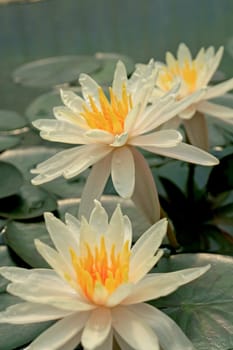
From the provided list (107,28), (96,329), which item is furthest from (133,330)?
(107,28)

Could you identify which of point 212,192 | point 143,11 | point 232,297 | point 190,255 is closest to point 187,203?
point 212,192

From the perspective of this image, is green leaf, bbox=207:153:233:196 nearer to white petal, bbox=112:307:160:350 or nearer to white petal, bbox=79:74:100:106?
white petal, bbox=79:74:100:106

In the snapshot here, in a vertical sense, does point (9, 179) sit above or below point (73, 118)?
below

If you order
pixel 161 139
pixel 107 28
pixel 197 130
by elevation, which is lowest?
pixel 107 28

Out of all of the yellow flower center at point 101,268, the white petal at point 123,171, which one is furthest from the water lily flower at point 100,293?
the white petal at point 123,171

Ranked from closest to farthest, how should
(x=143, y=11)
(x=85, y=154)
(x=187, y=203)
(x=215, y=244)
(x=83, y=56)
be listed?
(x=85, y=154) → (x=215, y=244) → (x=187, y=203) → (x=83, y=56) → (x=143, y=11)

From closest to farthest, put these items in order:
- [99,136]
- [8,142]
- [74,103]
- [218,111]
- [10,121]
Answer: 1. [99,136]
2. [74,103]
3. [218,111]
4. [8,142]
5. [10,121]

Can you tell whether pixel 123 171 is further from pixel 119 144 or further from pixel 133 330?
pixel 133 330

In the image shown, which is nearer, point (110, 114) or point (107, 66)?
point (110, 114)

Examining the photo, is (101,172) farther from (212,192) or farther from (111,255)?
(212,192)
